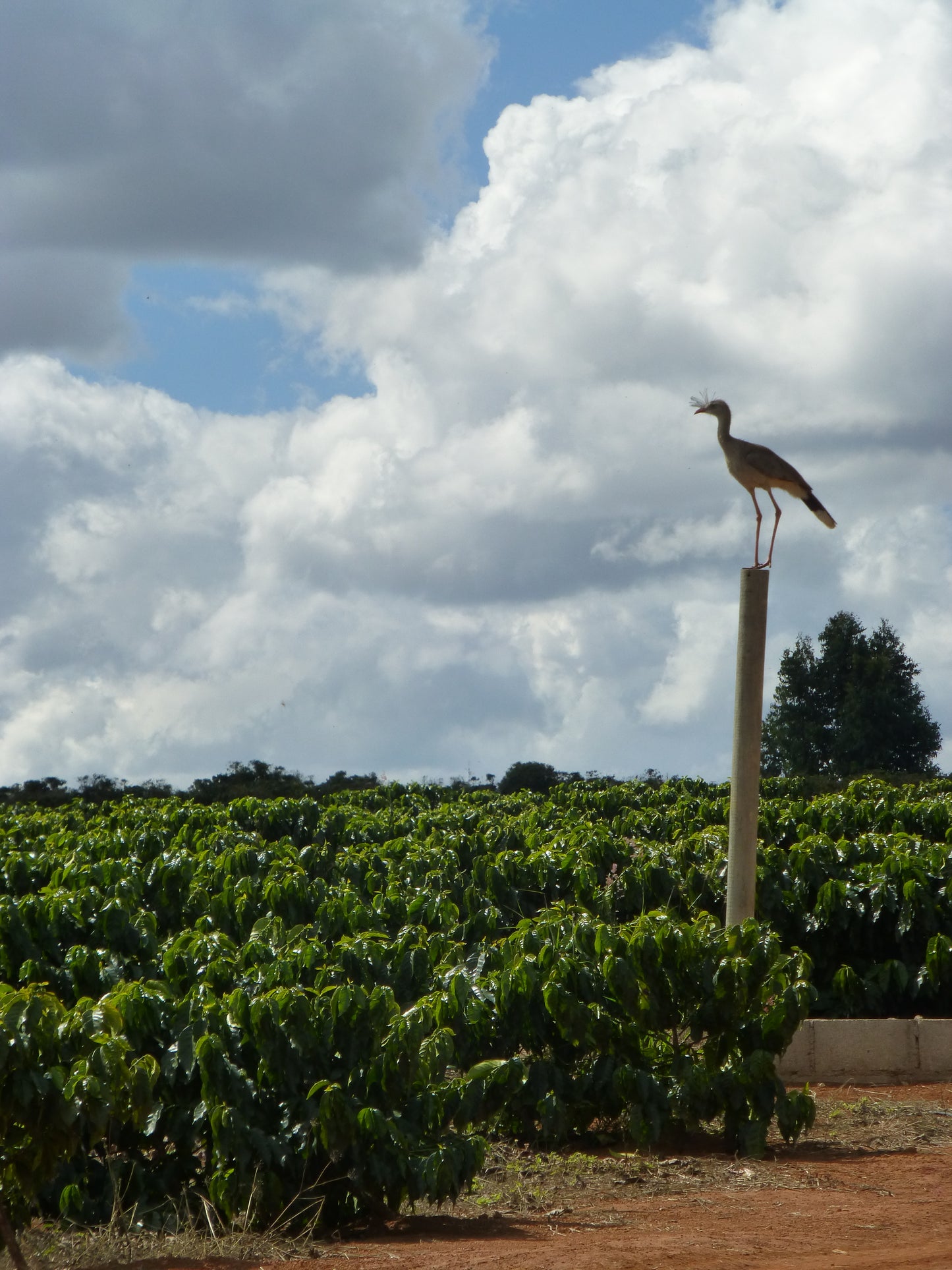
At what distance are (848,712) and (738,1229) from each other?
4672 cm

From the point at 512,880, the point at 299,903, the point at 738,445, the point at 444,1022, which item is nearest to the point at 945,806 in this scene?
the point at 512,880

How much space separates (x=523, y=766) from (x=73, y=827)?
2050 cm

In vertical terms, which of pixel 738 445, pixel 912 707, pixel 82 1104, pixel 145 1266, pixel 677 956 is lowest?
pixel 145 1266

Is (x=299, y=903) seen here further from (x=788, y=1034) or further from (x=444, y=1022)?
(x=788, y=1034)

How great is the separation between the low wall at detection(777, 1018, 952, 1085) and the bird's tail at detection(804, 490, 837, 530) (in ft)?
11.7

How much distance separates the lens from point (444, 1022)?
7.79 meters

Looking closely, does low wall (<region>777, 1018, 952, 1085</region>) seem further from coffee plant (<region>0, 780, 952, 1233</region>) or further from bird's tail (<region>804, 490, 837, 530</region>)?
bird's tail (<region>804, 490, 837, 530</region>)

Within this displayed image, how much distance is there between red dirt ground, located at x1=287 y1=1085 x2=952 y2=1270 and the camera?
5.45 meters

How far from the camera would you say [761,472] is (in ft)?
32.6

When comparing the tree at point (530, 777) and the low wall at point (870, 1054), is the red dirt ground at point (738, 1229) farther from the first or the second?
the tree at point (530, 777)

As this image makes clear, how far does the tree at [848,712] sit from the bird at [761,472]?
132ft

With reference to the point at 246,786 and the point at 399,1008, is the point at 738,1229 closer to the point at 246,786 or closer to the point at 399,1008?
the point at 399,1008

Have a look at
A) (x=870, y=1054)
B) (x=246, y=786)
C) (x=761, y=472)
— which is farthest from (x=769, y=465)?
(x=246, y=786)

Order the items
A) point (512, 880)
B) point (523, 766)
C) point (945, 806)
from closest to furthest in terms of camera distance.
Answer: point (512, 880) → point (945, 806) → point (523, 766)
